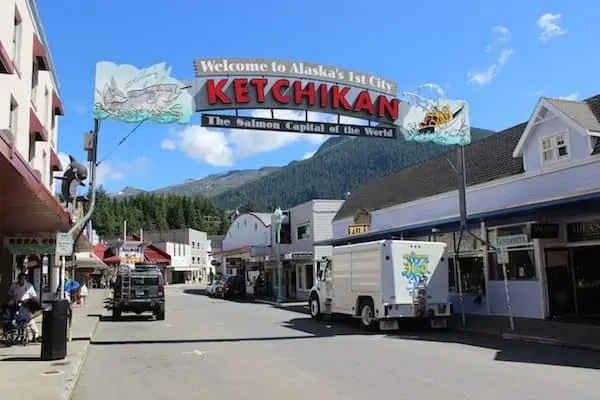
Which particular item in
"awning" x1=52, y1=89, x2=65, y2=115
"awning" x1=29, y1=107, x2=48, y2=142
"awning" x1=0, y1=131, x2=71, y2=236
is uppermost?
"awning" x1=52, y1=89, x2=65, y2=115

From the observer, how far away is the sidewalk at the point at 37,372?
31.4 ft

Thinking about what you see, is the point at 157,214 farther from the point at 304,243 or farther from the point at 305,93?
the point at 305,93

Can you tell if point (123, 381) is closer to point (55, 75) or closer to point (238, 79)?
point (238, 79)

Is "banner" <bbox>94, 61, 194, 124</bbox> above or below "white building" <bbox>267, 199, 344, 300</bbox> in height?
above

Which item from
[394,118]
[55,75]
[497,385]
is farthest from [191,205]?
[497,385]

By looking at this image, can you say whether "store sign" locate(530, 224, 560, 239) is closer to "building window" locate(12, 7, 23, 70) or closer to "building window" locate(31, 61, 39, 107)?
"building window" locate(12, 7, 23, 70)

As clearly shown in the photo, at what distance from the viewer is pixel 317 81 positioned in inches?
764

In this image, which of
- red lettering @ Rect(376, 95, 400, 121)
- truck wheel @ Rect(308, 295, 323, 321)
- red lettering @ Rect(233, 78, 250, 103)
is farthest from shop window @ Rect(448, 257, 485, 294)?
red lettering @ Rect(233, 78, 250, 103)

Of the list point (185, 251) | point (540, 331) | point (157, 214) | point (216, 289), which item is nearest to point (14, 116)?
point (540, 331)

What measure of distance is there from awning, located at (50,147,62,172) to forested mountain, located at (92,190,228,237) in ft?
314

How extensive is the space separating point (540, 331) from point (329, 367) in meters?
7.97

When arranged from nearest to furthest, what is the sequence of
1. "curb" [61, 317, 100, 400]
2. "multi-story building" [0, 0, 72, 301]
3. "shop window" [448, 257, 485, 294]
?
"curb" [61, 317, 100, 400]
"multi-story building" [0, 0, 72, 301]
"shop window" [448, 257, 485, 294]

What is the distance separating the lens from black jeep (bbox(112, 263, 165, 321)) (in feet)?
84.2

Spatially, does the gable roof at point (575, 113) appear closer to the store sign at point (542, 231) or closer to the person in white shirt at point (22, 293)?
the store sign at point (542, 231)
